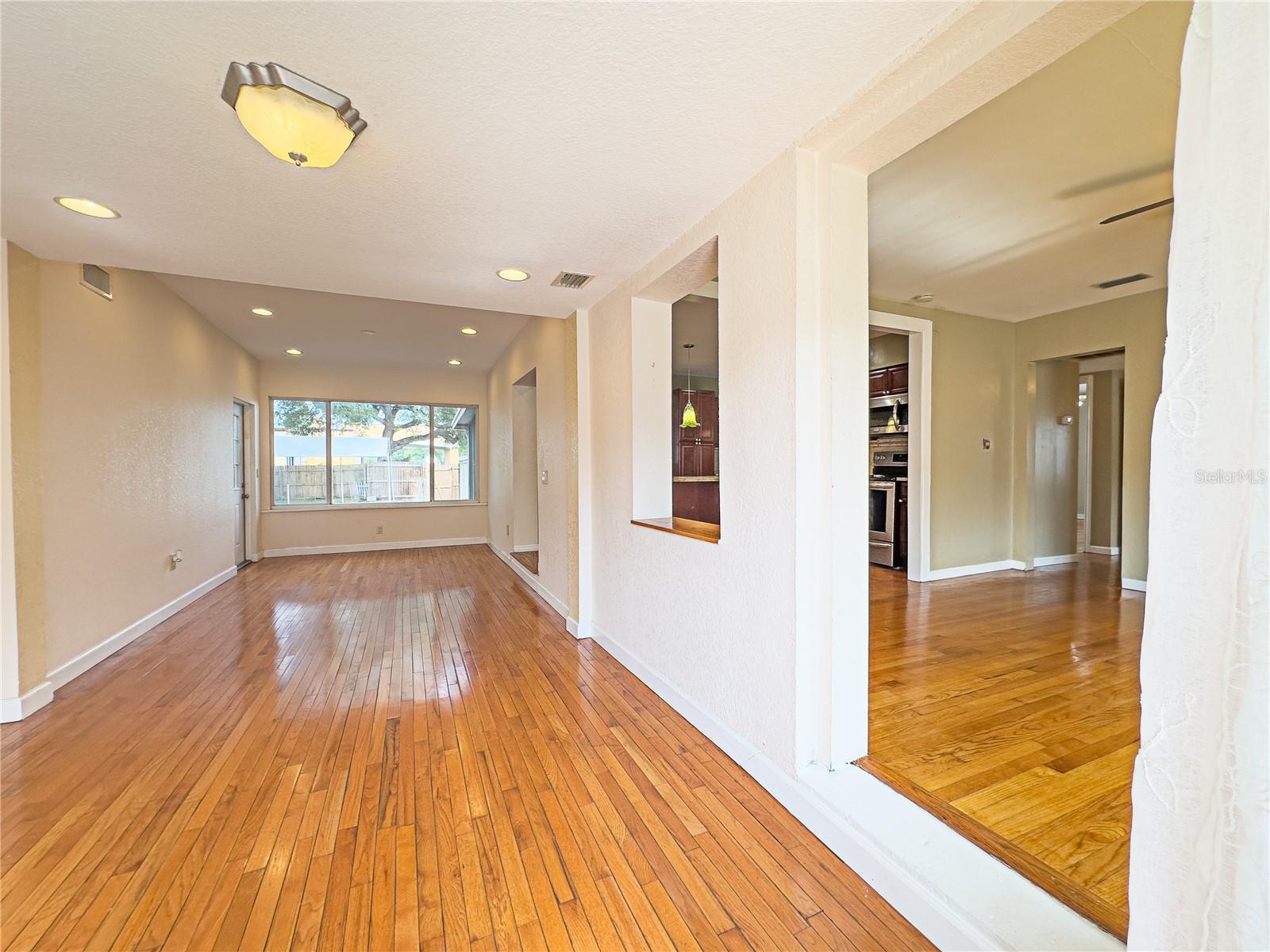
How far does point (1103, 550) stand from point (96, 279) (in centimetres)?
1016

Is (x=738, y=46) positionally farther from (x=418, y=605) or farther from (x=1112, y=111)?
(x=418, y=605)

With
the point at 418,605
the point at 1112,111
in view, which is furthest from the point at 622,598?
the point at 1112,111

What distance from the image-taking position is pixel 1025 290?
4520 mm

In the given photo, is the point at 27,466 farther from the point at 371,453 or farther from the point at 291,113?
the point at 371,453

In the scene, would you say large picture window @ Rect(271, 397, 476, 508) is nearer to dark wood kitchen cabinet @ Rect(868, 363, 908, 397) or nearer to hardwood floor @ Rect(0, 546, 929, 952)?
hardwood floor @ Rect(0, 546, 929, 952)

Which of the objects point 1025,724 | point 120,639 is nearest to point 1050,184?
point 1025,724

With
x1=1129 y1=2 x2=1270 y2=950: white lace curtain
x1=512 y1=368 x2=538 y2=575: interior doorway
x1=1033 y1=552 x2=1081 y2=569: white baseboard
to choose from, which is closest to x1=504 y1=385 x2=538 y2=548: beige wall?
x1=512 y1=368 x2=538 y2=575: interior doorway

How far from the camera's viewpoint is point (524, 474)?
264 inches

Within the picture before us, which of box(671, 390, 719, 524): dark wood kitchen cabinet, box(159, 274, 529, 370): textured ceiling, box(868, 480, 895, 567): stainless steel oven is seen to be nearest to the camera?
box(159, 274, 529, 370): textured ceiling

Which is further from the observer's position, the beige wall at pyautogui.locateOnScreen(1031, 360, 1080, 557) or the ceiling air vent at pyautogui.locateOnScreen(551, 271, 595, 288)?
the beige wall at pyautogui.locateOnScreen(1031, 360, 1080, 557)

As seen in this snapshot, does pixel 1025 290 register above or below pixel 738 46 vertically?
above

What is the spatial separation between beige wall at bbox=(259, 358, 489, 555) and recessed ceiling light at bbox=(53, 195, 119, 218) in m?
5.48

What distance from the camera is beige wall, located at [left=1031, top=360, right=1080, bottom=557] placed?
563 cm

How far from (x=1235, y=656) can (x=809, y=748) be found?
52.1 inches
